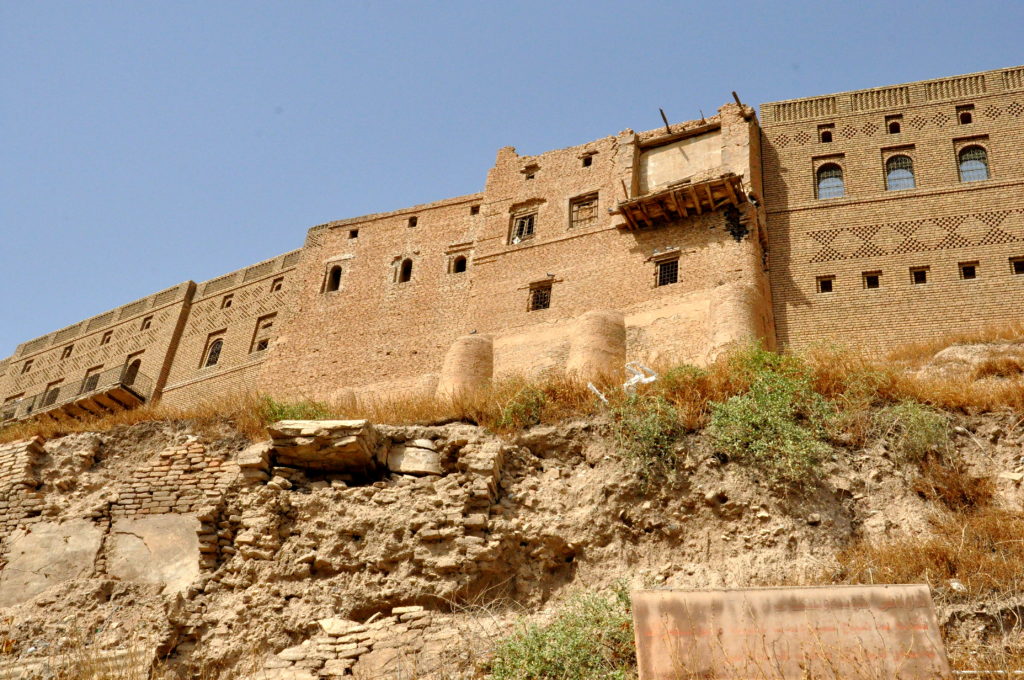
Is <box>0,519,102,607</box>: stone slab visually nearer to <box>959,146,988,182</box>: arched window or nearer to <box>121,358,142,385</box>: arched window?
<box>121,358,142,385</box>: arched window

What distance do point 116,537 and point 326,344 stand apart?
1001cm

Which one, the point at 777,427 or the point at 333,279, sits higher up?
the point at 333,279

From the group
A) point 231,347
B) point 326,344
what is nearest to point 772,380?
point 326,344

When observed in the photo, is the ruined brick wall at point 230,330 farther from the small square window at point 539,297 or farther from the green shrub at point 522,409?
the green shrub at point 522,409

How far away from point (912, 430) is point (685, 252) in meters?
7.98

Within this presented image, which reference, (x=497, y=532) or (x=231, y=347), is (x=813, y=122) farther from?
(x=231, y=347)

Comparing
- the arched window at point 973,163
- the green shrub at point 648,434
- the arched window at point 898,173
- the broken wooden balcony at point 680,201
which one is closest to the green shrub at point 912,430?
the green shrub at point 648,434

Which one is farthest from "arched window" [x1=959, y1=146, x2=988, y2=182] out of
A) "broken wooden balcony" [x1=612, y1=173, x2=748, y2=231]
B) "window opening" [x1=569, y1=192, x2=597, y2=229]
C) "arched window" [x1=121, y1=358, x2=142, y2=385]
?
"arched window" [x1=121, y1=358, x2=142, y2=385]

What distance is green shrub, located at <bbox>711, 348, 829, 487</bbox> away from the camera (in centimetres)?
950

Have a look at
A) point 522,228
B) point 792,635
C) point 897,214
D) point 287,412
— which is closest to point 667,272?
point 522,228

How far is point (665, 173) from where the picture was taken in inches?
745

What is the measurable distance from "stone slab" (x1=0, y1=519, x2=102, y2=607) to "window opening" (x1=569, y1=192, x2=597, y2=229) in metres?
11.4

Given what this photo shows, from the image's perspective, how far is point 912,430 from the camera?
9.74m

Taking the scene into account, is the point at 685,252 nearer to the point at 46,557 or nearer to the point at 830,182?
the point at 830,182
